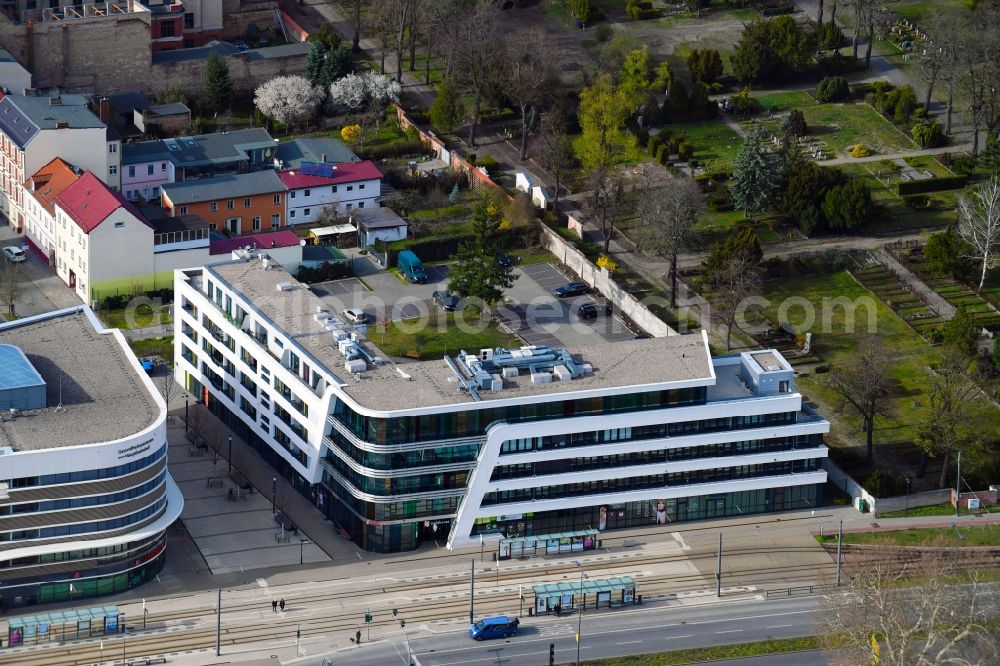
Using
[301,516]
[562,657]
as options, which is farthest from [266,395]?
[562,657]

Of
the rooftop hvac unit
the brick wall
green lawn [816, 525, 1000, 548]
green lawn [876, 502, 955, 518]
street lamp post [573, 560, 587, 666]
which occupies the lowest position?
street lamp post [573, 560, 587, 666]

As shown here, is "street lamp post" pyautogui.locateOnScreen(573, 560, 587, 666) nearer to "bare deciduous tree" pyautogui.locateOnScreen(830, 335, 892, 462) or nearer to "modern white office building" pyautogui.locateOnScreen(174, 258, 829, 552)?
"modern white office building" pyautogui.locateOnScreen(174, 258, 829, 552)

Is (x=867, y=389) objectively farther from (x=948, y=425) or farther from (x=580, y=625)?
(x=580, y=625)

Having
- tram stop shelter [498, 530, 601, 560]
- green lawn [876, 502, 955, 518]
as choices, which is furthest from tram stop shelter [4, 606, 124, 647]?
green lawn [876, 502, 955, 518]

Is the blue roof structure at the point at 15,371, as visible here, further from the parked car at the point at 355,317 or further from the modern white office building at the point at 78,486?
the parked car at the point at 355,317

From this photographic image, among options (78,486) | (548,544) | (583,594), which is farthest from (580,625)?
(78,486)
